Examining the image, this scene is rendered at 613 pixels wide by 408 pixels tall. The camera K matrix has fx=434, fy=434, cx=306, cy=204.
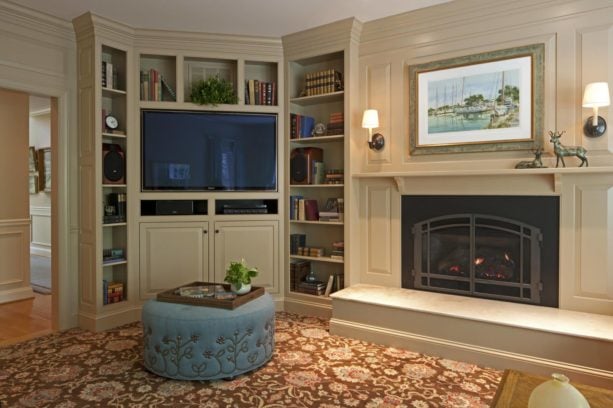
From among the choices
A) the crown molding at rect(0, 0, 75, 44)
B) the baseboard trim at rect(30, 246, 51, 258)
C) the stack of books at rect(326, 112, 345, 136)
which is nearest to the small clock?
the crown molding at rect(0, 0, 75, 44)

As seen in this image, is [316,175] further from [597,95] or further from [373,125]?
[597,95]

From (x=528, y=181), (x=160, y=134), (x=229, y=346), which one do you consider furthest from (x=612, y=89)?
(x=160, y=134)

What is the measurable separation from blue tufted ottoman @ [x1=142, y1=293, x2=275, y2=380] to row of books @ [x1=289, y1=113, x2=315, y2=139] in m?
1.97

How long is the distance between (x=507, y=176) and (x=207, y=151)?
264 centimetres

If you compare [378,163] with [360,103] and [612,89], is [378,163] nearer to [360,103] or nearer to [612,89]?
[360,103]

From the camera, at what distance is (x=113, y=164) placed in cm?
383

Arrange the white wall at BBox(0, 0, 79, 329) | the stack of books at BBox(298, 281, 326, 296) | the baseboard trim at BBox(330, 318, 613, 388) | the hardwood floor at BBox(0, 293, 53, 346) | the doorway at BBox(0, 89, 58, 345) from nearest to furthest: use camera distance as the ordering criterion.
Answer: the baseboard trim at BBox(330, 318, 613, 388) < the white wall at BBox(0, 0, 79, 329) < the hardwood floor at BBox(0, 293, 53, 346) < the doorway at BBox(0, 89, 58, 345) < the stack of books at BBox(298, 281, 326, 296)

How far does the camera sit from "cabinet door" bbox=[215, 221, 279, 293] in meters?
4.21

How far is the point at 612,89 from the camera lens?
116 inches

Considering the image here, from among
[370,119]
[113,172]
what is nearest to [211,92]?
[113,172]

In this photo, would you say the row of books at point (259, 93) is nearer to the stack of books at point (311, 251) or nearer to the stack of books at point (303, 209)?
the stack of books at point (303, 209)

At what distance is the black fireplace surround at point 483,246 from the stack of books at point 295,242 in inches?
42.0

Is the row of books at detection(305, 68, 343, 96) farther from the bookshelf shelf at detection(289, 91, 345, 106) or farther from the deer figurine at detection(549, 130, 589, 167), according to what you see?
the deer figurine at detection(549, 130, 589, 167)

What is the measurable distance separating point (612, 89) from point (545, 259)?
125 centimetres
